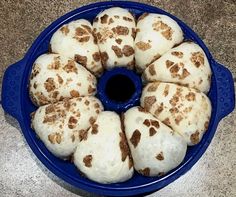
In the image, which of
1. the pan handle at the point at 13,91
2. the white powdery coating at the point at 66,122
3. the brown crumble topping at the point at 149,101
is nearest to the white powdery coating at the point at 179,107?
the brown crumble topping at the point at 149,101

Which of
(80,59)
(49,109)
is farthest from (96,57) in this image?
(49,109)

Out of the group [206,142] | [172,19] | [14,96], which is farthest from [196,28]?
[14,96]

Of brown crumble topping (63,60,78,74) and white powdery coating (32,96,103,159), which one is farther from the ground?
brown crumble topping (63,60,78,74)

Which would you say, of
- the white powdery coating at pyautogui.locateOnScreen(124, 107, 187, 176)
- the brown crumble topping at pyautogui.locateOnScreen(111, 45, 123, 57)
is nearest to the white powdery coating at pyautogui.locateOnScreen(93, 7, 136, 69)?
the brown crumble topping at pyautogui.locateOnScreen(111, 45, 123, 57)

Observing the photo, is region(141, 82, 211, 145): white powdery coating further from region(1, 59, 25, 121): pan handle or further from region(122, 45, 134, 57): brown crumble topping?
region(1, 59, 25, 121): pan handle

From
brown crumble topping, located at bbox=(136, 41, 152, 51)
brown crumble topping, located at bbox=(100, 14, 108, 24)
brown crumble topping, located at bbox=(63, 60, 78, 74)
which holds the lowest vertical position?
brown crumble topping, located at bbox=(63, 60, 78, 74)
